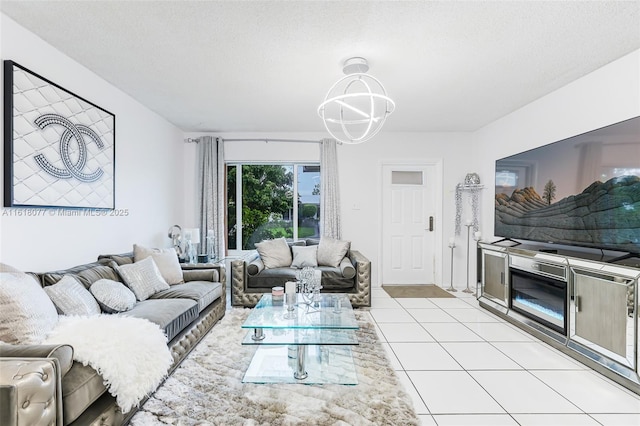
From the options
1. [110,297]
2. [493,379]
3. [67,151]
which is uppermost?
[67,151]

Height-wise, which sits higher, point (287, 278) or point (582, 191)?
point (582, 191)

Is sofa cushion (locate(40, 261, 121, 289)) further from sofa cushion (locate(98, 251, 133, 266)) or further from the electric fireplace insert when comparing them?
the electric fireplace insert

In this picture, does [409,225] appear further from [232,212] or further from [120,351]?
[120,351]

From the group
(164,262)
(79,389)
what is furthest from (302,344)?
(164,262)

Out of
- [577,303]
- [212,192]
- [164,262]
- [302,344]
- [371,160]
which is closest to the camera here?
[302,344]

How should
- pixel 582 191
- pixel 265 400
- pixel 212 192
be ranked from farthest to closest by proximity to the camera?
pixel 212 192 → pixel 582 191 → pixel 265 400

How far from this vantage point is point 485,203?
4793 millimetres

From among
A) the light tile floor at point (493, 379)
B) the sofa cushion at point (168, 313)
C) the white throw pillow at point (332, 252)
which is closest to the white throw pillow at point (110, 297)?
the sofa cushion at point (168, 313)

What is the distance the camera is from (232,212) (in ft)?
17.4

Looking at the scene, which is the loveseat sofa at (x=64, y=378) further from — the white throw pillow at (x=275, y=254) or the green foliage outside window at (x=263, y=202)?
the green foliage outside window at (x=263, y=202)

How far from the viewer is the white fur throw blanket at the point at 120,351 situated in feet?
5.20

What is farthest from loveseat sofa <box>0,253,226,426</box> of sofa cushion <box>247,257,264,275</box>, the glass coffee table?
sofa cushion <box>247,257,264,275</box>

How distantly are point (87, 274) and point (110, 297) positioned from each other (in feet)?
1.06

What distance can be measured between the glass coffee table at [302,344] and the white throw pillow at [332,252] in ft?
5.32
